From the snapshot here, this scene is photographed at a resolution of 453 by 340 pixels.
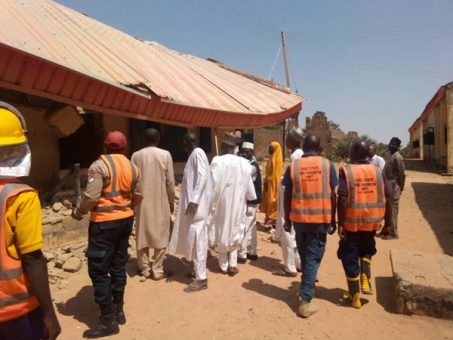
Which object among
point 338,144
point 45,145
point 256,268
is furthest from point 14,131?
point 338,144


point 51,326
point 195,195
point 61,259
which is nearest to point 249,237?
point 195,195

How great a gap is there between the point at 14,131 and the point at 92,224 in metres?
1.76

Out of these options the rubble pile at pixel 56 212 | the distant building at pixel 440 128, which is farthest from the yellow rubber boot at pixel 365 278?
the distant building at pixel 440 128

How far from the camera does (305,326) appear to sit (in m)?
3.60

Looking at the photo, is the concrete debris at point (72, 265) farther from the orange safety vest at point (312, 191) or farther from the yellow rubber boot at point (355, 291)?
the yellow rubber boot at point (355, 291)

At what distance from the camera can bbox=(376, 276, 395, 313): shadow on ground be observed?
4.04m

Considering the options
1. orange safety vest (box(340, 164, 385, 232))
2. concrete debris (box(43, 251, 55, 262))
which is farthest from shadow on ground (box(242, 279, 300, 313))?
concrete debris (box(43, 251, 55, 262))

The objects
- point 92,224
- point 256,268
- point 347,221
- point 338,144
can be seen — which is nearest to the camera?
point 92,224

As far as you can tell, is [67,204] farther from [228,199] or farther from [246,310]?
[246,310]

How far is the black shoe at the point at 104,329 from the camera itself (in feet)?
11.0

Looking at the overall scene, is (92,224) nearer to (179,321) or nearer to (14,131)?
(179,321)

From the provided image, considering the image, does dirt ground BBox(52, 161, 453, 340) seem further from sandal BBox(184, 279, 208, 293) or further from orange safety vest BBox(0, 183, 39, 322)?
orange safety vest BBox(0, 183, 39, 322)

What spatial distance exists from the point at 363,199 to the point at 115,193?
2425mm

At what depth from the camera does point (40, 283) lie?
1.78 metres
